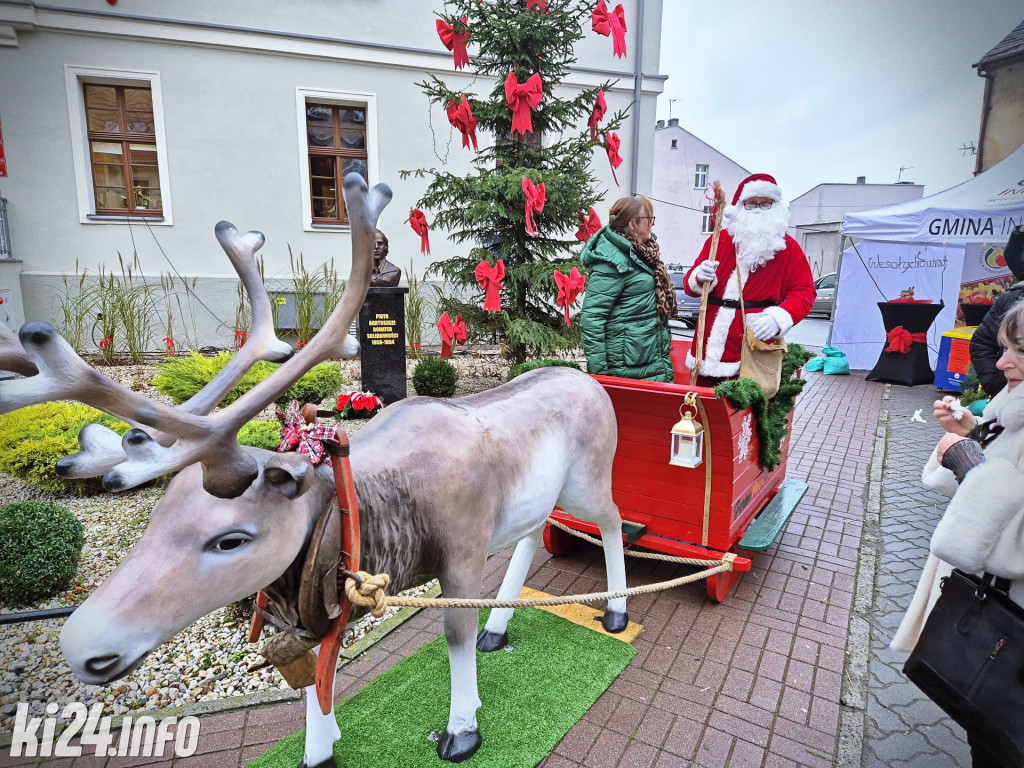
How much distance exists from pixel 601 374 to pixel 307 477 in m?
2.23

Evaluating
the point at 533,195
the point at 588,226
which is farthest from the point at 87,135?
the point at 588,226

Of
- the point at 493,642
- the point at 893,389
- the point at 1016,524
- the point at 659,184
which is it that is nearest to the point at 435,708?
the point at 493,642

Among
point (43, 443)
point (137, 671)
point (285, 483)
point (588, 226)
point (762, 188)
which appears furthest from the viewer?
point (588, 226)

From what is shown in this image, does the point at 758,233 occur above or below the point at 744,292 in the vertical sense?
above

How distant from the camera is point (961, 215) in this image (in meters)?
8.72

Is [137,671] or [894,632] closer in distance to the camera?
[137,671]

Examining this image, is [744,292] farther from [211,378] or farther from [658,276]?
[211,378]

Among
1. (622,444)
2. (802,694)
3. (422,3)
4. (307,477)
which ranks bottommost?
(802,694)

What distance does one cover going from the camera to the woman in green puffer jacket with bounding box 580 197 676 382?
126 inches

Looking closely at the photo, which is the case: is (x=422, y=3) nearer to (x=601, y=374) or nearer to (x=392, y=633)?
(x=601, y=374)

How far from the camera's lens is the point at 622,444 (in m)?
3.36

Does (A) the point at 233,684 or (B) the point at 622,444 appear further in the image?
(B) the point at 622,444

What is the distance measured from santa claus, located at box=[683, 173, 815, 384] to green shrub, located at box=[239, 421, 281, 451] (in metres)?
3.20

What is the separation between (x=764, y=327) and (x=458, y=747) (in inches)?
105
